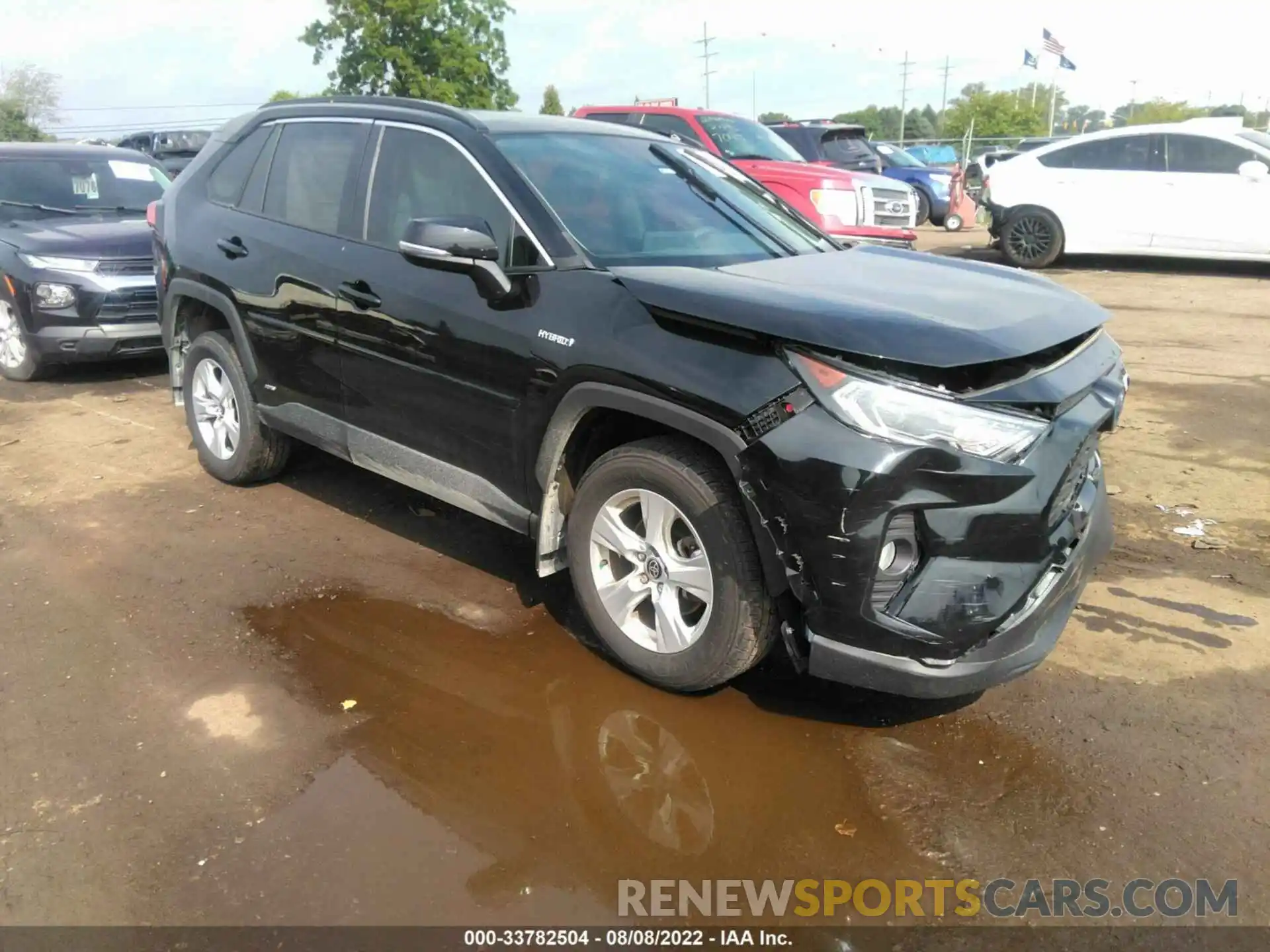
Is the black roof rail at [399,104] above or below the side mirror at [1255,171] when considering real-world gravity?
above

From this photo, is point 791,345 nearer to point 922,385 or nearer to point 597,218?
point 922,385

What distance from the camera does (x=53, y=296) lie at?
734cm

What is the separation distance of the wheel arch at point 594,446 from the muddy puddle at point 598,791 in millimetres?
528

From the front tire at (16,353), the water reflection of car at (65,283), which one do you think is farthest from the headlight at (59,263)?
the front tire at (16,353)

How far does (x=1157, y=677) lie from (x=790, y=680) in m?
1.29

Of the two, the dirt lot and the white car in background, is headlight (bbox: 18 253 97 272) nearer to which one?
the dirt lot

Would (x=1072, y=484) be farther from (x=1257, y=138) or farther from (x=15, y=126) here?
(x=15, y=126)

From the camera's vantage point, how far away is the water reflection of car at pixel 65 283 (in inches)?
290

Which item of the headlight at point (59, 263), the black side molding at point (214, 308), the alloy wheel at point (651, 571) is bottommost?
the alloy wheel at point (651, 571)

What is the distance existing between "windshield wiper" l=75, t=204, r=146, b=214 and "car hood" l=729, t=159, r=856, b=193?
18.0 ft

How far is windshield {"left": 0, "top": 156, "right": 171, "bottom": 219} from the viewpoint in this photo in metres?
8.34

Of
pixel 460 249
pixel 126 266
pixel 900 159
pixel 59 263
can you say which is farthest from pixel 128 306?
pixel 900 159

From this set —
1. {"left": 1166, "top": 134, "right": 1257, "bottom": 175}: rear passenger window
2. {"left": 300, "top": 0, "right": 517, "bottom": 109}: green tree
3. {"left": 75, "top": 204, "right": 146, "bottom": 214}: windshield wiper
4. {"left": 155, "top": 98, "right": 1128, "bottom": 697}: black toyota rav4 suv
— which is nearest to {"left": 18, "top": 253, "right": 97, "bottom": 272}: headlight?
{"left": 75, "top": 204, "right": 146, "bottom": 214}: windshield wiper

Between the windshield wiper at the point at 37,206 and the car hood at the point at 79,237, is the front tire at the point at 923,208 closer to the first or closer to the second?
the car hood at the point at 79,237
